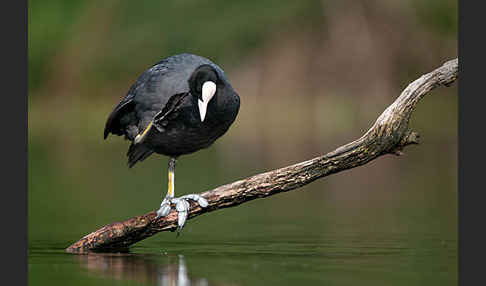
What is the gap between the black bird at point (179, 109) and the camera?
6.58 metres

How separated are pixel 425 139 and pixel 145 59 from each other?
962 cm

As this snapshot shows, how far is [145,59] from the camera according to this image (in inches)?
956

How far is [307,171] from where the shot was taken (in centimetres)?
647

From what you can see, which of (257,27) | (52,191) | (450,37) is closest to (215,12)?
(257,27)

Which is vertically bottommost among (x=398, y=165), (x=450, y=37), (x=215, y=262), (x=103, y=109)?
(x=215, y=262)

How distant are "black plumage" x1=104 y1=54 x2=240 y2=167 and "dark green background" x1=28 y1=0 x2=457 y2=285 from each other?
2.86 feet

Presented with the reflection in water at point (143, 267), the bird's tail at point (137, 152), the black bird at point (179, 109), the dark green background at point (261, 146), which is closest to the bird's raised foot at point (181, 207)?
the black bird at point (179, 109)

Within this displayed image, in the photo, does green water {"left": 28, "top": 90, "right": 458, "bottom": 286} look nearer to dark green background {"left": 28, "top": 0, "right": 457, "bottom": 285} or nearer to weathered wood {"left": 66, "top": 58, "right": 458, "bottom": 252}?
dark green background {"left": 28, "top": 0, "right": 457, "bottom": 285}

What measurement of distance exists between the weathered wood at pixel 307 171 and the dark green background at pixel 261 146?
231 mm

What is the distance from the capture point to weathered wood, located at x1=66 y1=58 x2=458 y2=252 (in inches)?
255

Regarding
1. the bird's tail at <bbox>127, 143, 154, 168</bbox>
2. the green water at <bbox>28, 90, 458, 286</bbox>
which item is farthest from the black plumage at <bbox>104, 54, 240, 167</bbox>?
the green water at <bbox>28, 90, 458, 286</bbox>

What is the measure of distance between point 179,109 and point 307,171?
114 cm

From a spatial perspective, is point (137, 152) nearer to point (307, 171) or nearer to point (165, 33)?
point (307, 171)

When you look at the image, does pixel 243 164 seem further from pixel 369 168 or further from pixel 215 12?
pixel 215 12
